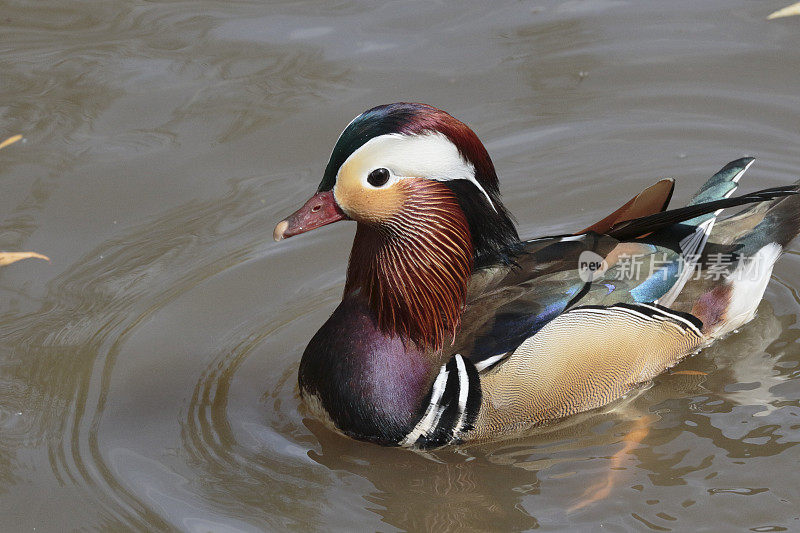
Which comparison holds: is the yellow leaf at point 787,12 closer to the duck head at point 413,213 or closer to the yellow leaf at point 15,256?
the duck head at point 413,213

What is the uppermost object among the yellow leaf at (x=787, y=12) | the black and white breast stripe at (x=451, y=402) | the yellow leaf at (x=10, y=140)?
the yellow leaf at (x=10, y=140)

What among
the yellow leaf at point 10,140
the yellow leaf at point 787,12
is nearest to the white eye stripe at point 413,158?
the yellow leaf at point 10,140

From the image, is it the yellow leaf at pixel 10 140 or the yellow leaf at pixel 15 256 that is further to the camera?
the yellow leaf at pixel 10 140

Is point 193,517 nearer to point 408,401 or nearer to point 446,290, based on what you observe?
point 408,401

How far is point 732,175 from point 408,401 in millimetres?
1977

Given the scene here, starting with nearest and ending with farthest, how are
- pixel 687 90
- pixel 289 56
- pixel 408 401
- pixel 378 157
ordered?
pixel 378 157 → pixel 408 401 → pixel 687 90 → pixel 289 56

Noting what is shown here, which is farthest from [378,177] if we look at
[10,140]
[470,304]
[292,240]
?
[10,140]

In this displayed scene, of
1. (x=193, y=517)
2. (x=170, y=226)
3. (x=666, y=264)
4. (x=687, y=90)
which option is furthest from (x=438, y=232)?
(x=687, y=90)

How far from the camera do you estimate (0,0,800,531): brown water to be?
14.0 feet

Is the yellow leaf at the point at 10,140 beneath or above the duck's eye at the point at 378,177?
above

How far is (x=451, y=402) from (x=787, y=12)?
4433mm

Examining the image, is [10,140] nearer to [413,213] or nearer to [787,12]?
[413,213]

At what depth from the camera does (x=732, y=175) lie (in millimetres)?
5004

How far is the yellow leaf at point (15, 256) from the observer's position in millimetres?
5689
